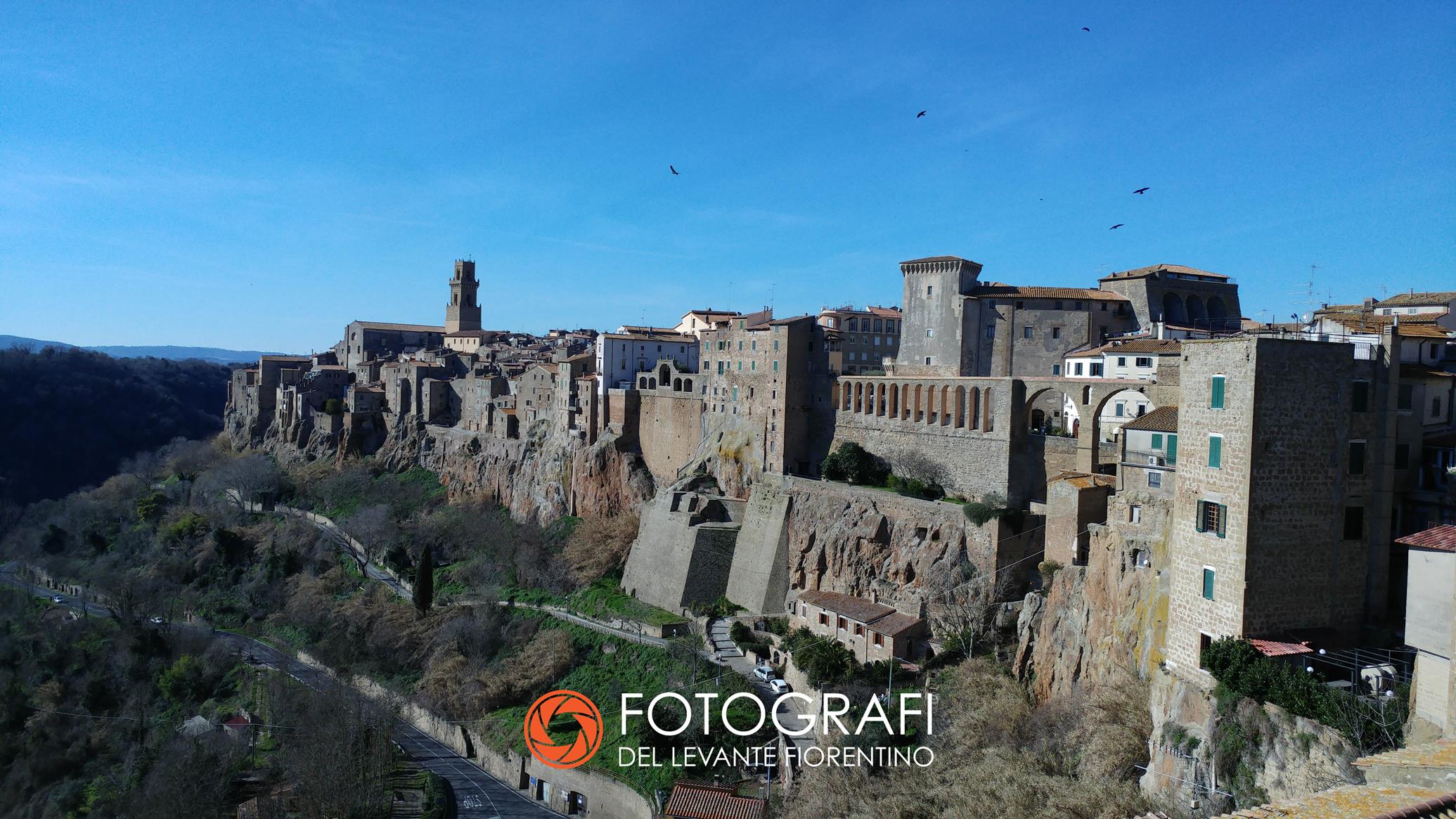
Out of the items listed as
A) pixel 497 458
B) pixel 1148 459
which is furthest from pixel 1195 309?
pixel 497 458

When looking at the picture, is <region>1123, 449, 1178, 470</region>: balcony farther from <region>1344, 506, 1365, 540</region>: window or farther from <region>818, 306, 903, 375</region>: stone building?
<region>818, 306, 903, 375</region>: stone building

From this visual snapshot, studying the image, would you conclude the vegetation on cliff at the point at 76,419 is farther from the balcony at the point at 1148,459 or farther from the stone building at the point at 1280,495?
the stone building at the point at 1280,495

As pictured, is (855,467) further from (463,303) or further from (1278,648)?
(463,303)

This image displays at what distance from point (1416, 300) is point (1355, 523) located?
17.9 m

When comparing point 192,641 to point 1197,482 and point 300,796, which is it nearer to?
point 300,796

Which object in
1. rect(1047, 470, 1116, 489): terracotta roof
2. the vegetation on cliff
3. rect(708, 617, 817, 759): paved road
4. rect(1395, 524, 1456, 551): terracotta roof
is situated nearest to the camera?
rect(1395, 524, 1456, 551): terracotta roof

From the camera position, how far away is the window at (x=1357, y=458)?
58.3 feet

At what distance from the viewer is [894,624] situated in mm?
28766

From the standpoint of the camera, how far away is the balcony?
854 inches

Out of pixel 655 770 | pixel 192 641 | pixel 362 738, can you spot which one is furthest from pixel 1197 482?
pixel 192 641

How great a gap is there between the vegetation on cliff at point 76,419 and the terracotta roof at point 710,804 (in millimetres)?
67982

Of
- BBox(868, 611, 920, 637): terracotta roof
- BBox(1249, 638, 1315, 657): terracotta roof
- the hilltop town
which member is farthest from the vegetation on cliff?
BBox(1249, 638, 1315, 657): terracotta roof

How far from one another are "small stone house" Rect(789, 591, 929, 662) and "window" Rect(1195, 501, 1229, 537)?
11.9m

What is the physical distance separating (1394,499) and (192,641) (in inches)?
1871
